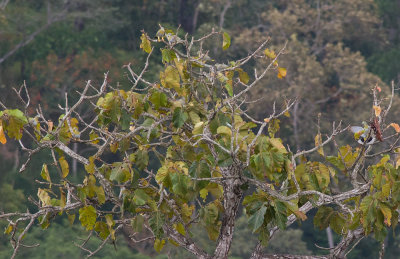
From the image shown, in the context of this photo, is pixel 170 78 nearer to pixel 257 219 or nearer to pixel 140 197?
pixel 140 197

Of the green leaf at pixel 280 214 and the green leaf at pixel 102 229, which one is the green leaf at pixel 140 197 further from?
the green leaf at pixel 280 214

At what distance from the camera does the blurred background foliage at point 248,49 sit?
55.3 ft

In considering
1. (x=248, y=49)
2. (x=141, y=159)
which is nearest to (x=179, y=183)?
(x=141, y=159)

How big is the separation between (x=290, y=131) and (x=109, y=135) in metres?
13.7

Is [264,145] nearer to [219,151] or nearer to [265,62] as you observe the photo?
[219,151]

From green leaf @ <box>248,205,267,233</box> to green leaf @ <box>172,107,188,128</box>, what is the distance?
0.61 metres

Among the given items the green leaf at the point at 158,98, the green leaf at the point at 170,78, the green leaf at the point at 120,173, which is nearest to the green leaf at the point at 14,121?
the green leaf at the point at 120,173

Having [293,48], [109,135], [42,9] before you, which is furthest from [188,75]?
[42,9]

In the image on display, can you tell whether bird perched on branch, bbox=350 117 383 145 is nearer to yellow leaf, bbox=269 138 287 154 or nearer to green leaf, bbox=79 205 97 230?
yellow leaf, bbox=269 138 287 154

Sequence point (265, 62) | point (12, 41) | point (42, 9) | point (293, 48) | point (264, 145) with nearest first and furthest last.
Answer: point (264, 145) < point (265, 62) < point (293, 48) < point (12, 41) < point (42, 9)

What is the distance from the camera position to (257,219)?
3848 millimetres

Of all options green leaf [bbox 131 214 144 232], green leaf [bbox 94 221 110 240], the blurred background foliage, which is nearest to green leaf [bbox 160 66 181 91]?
green leaf [bbox 131 214 144 232]

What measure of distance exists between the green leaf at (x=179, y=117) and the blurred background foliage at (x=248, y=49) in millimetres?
10649

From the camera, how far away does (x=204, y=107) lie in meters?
4.50
